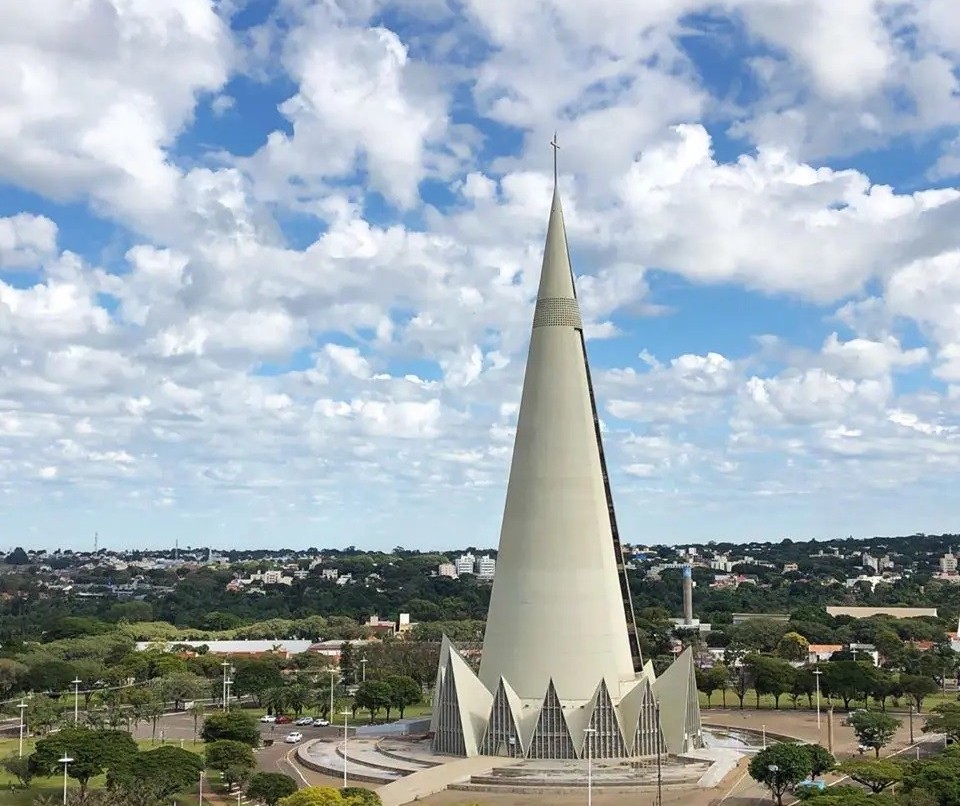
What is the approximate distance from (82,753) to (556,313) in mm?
21402

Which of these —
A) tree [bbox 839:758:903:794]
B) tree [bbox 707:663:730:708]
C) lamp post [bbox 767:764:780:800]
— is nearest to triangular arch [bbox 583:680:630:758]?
lamp post [bbox 767:764:780:800]

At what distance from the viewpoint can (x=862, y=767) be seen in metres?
32.3

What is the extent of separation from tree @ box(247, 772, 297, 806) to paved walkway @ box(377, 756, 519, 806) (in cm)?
273

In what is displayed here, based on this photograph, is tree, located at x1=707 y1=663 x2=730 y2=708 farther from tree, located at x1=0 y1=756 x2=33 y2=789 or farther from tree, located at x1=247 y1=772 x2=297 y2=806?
tree, located at x1=0 y1=756 x2=33 y2=789

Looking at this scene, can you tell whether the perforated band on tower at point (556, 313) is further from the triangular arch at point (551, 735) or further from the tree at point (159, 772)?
the tree at point (159, 772)

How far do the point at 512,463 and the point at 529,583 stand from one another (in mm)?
4482

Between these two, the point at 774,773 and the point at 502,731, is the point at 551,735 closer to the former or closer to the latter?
the point at 502,731

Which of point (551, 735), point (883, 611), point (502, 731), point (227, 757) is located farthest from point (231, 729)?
point (883, 611)

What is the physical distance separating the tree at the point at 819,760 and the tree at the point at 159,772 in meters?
18.3

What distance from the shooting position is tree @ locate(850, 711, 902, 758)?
40.7m

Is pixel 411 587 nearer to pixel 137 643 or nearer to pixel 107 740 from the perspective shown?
pixel 137 643

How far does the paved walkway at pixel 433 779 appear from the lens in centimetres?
3212

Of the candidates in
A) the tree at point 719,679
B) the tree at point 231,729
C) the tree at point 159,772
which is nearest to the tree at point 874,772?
the tree at point 159,772

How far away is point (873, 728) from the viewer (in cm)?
4088
